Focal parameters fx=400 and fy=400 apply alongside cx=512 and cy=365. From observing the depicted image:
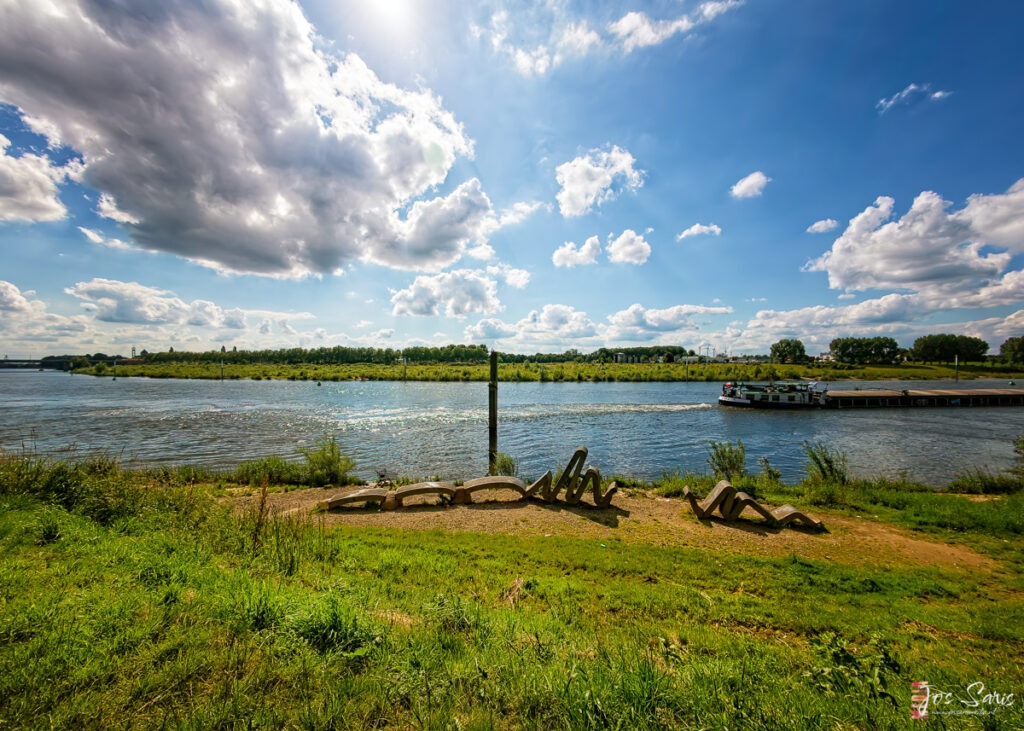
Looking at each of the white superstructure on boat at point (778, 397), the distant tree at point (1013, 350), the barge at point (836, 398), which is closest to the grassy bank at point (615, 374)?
the distant tree at point (1013, 350)

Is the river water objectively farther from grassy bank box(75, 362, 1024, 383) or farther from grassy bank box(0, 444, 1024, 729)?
grassy bank box(75, 362, 1024, 383)

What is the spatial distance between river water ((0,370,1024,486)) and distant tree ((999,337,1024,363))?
13603 centimetres

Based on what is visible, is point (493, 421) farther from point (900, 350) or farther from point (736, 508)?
point (900, 350)

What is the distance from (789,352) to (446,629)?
183713mm

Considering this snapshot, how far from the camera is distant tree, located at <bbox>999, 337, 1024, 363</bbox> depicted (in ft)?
422

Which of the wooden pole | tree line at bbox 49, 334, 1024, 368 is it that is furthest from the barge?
tree line at bbox 49, 334, 1024, 368

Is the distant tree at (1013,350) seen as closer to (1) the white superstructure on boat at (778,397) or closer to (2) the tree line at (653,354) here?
(2) the tree line at (653,354)

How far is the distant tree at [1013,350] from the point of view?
128750mm

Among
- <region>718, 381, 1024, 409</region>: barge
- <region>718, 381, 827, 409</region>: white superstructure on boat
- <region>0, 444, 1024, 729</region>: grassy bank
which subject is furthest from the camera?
<region>718, 381, 1024, 409</region>: barge

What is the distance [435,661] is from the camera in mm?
3305

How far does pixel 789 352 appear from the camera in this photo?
503 ft

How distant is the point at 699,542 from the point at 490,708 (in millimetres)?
7073

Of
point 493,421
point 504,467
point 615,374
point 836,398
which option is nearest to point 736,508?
point 504,467

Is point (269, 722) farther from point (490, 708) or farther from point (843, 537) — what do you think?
point (843, 537)
